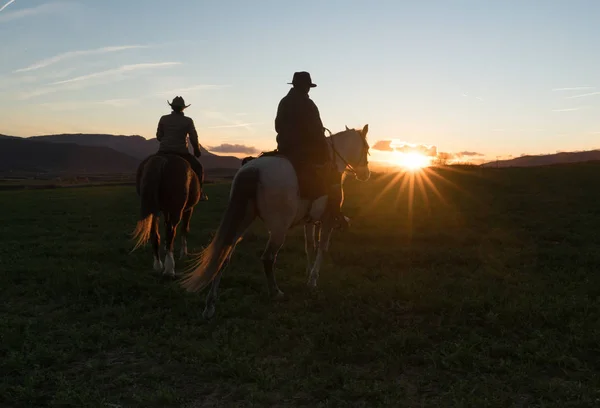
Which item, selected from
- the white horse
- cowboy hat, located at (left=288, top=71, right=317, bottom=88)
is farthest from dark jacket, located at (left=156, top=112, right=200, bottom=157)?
the white horse

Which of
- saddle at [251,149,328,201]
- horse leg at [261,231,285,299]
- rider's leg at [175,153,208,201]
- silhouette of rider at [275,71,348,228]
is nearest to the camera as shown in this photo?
horse leg at [261,231,285,299]

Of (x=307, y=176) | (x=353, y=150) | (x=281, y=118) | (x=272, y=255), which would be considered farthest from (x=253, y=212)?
(x=353, y=150)

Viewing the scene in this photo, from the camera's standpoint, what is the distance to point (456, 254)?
1111 centimetres

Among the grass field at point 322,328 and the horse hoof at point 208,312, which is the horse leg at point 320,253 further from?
the horse hoof at point 208,312

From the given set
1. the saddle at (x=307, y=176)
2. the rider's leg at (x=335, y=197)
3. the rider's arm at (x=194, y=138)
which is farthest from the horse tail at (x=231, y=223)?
the rider's arm at (x=194, y=138)

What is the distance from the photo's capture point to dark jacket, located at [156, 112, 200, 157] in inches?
394

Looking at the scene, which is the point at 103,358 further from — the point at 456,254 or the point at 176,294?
the point at 456,254

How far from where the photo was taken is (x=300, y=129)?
7953 mm

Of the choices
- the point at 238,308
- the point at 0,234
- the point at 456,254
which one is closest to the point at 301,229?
the point at 456,254

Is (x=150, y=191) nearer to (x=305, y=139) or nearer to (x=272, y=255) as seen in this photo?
(x=272, y=255)

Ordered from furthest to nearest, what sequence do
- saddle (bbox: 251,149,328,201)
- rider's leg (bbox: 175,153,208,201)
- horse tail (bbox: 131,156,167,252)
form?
rider's leg (bbox: 175,153,208,201) → horse tail (bbox: 131,156,167,252) → saddle (bbox: 251,149,328,201)

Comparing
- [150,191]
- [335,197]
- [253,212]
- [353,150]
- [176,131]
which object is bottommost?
[253,212]

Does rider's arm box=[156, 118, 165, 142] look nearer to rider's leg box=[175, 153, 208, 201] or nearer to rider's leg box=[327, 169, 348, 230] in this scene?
rider's leg box=[175, 153, 208, 201]

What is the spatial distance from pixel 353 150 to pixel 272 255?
10.6ft
